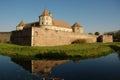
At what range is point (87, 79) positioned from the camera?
41.2 feet

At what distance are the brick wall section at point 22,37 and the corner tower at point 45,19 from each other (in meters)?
12.4

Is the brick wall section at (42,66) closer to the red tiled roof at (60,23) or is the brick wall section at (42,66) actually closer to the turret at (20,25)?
the red tiled roof at (60,23)

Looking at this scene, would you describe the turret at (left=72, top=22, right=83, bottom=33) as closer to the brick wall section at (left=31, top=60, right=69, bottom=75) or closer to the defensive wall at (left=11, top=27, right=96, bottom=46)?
the defensive wall at (left=11, top=27, right=96, bottom=46)

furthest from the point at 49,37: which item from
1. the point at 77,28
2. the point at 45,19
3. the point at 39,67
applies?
the point at 77,28

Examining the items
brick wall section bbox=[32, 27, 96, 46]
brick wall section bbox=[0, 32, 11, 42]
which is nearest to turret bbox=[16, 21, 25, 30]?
brick wall section bbox=[0, 32, 11, 42]

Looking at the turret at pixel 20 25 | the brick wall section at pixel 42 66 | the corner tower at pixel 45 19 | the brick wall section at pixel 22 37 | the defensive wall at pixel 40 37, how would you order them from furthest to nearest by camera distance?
the turret at pixel 20 25, the corner tower at pixel 45 19, the brick wall section at pixel 22 37, the defensive wall at pixel 40 37, the brick wall section at pixel 42 66

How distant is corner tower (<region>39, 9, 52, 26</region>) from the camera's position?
48.2m

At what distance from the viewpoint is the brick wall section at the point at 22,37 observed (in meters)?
30.2

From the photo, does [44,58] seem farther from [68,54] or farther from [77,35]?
[77,35]

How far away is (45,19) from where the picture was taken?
48125mm

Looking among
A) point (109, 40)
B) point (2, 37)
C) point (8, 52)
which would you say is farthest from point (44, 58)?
point (109, 40)

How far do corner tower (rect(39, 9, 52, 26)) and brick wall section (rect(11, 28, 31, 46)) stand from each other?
12.4 metres

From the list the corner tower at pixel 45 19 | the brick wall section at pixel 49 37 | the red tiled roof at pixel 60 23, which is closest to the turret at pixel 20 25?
the corner tower at pixel 45 19

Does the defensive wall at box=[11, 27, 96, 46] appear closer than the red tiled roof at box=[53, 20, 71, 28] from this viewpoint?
Yes
